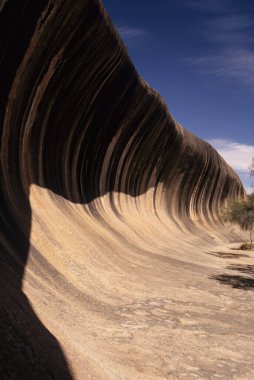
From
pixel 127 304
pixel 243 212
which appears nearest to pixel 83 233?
pixel 127 304

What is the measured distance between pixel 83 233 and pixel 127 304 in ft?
12.7

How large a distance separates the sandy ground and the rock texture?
0.04 metres

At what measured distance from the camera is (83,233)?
480 inches

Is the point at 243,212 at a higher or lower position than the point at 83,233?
higher

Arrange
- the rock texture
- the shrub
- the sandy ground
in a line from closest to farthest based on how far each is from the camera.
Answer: the rock texture
the sandy ground
the shrub

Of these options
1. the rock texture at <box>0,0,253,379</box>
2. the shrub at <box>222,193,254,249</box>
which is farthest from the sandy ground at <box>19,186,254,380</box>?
the shrub at <box>222,193,254,249</box>

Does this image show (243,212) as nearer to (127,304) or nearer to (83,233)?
(83,233)

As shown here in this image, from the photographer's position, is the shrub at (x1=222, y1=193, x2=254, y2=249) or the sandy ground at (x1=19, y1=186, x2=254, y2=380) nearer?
the sandy ground at (x1=19, y1=186, x2=254, y2=380)

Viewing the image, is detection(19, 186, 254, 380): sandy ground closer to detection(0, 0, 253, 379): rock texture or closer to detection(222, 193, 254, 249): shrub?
detection(0, 0, 253, 379): rock texture

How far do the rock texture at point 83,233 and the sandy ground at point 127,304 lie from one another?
39 millimetres

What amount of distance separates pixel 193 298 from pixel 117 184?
38.6 feet

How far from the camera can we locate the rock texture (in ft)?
16.9

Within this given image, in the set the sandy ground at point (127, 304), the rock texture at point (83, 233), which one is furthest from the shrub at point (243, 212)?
the sandy ground at point (127, 304)

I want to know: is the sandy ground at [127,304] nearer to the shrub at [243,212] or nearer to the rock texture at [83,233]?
the rock texture at [83,233]
